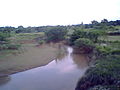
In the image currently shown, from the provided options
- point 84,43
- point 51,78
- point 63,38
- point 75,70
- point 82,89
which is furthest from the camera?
point 63,38

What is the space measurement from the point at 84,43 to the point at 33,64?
34.6 ft

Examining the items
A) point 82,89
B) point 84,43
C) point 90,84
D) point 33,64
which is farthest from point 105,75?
point 84,43

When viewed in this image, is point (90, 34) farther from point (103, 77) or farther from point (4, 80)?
point (103, 77)

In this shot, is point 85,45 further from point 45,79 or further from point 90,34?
point 45,79

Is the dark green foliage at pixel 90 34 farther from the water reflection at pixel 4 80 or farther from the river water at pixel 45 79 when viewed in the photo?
the water reflection at pixel 4 80

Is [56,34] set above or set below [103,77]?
below

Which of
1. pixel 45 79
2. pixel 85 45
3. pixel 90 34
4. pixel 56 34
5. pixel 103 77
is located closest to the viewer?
pixel 103 77

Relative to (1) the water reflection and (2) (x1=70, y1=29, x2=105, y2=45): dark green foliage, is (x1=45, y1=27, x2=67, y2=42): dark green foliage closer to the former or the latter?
(2) (x1=70, y1=29, x2=105, y2=45): dark green foliage

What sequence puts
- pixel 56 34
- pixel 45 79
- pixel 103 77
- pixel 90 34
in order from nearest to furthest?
1. pixel 103 77
2. pixel 45 79
3. pixel 90 34
4. pixel 56 34

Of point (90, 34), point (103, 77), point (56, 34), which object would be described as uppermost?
point (90, 34)

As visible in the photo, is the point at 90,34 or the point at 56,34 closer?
the point at 90,34

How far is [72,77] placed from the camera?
17188mm

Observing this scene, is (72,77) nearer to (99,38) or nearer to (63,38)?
(99,38)

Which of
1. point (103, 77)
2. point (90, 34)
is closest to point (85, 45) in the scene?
point (90, 34)
